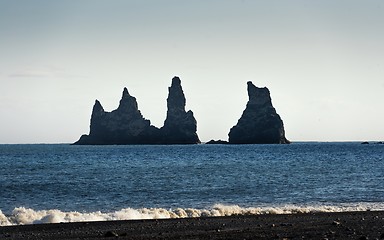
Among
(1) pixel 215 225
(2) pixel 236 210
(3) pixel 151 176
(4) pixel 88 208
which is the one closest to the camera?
(1) pixel 215 225

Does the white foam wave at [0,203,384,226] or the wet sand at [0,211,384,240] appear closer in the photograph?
the wet sand at [0,211,384,240]

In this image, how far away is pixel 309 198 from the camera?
181 feet

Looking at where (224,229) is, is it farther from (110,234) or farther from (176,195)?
(176,195)

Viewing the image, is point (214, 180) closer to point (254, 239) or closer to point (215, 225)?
point (215, 225)

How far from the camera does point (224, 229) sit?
27.6 m

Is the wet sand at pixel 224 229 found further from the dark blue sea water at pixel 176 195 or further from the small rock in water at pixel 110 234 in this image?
the dark blue sea water at pixel 176 195

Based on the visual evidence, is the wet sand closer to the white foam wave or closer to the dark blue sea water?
the white foam wave

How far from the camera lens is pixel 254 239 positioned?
77.3 feet

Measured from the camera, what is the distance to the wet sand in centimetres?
2500

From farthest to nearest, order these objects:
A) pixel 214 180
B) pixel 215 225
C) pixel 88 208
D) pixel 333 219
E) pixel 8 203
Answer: pixel 214 180, pixel 8 203, pixel 88 208, pixel 333 219, pixel 215 225

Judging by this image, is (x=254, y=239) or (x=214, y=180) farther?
(x=214, y=180)

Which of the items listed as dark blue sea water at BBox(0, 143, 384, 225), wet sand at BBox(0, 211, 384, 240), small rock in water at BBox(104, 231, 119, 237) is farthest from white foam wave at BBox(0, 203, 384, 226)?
small rock in water at BBox(104, 231, 119, 237)

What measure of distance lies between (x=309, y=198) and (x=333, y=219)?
23.6 m

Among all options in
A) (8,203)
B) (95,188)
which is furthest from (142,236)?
(95,188)
